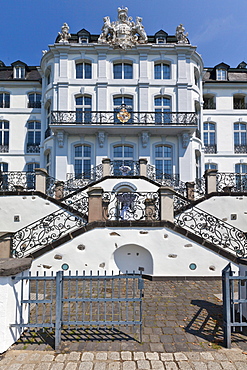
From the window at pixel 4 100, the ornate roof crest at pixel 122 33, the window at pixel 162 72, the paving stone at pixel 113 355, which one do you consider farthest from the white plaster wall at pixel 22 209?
the ornate roof crest at pixel 122 33

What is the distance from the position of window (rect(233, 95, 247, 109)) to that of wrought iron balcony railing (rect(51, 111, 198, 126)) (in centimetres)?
705

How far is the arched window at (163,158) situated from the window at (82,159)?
15.8 ft

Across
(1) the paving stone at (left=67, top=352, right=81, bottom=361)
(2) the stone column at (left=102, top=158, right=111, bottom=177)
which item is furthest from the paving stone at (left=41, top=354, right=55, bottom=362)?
(2) the stone column at (left=102, top=158, right=111, bottom=177)

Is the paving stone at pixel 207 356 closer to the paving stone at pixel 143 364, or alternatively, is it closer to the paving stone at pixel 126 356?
the paving stone at pixel 143 364

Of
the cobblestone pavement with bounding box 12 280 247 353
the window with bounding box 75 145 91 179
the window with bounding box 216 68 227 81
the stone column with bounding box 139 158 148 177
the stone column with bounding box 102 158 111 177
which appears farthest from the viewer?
the window with bounding box 216 68 227 81

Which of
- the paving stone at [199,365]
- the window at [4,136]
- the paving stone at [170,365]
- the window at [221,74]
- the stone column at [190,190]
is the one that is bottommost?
the paving stone at [170,365]

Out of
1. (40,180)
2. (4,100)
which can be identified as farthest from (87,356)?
(4,100)

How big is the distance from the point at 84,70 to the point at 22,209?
12.3 metres

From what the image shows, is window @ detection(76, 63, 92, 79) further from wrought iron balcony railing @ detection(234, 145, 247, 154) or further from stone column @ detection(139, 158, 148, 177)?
wrought iron balcony railing @ detection(234, 145, 247, 154)

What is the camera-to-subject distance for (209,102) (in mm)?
22547

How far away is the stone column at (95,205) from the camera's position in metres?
8.42

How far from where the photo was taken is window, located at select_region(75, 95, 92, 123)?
1812cm

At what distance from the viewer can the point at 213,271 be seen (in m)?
7.89

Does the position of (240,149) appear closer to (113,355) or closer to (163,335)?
(163,335)
